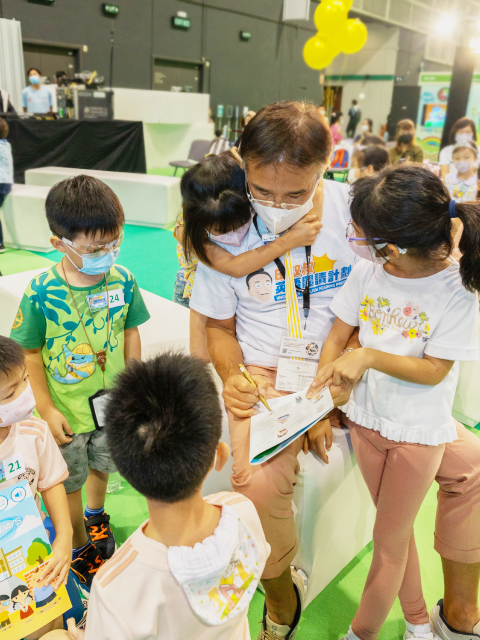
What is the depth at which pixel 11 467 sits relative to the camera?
3.41ft

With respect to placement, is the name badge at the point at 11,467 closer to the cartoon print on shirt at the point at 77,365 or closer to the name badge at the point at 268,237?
the cartoon print on shirt at the point at 77,365

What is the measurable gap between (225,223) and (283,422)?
2.01 ft

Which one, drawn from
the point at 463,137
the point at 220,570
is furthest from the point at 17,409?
the point at 463,137

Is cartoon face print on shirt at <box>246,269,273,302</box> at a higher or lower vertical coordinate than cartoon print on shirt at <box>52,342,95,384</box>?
higher

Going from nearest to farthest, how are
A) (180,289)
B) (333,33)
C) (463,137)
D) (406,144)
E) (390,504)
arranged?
(390,504)
(180,289)
(406,144)
(463,137)
(333,33)

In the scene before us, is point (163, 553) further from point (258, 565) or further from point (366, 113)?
point (366, 113)

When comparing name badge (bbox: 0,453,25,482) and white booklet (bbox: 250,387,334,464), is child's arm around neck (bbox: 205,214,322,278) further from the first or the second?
name badge (bbox: 0,453,25,482)

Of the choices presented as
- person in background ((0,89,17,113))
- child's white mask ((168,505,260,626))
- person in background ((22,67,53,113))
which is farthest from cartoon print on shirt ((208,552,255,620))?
person in background ((22,67,53,113))

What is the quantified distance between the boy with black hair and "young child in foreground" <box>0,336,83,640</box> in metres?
0.31

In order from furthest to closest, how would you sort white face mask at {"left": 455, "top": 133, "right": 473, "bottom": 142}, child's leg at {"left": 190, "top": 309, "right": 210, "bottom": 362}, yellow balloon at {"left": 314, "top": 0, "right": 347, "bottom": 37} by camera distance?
yellow balloon at {"left": 314, "top": 0, "right": 347, "bottom": 37} → white face mask at {"left": 455, "top": 133, "right": 473, "bottom": 142} → child's leg at {"left": 190, "top": 309, "right": 210, "bottom": 362}

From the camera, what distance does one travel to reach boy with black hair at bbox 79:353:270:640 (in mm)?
729

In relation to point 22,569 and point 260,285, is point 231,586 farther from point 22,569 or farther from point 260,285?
point 260,285

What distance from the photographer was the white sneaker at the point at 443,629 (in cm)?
133

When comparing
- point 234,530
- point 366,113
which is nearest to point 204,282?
point 234,530
